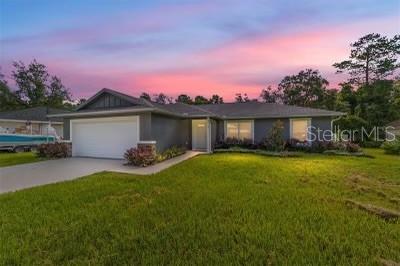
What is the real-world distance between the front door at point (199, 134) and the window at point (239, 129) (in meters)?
2.17

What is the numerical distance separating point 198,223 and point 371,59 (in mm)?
33965

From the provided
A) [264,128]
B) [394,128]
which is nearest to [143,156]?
[264,128]

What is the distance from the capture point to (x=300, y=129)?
16516mm

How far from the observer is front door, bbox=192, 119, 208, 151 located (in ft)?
56.8

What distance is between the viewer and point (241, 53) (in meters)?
14.1

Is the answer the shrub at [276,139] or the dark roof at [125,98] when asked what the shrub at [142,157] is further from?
the shrub at [276,139]

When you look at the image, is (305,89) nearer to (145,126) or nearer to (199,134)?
(199,134)

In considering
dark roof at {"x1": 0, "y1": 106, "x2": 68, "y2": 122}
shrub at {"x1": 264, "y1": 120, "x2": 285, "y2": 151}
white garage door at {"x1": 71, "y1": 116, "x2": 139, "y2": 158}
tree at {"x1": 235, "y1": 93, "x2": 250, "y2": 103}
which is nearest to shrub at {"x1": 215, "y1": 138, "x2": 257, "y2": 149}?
shrub at {"x1": 264, "y1": 120, "x2": 285, "y2": 151}

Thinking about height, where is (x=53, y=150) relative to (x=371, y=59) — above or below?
below

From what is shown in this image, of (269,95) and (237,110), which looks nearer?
(237,110)

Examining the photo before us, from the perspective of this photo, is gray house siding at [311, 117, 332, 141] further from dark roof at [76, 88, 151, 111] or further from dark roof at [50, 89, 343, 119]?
dark roof at [76, 88, 151, 111]

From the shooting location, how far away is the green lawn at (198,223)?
311 cm

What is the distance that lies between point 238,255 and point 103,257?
179 centimetres

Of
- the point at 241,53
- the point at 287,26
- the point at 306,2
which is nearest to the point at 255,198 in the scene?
the point at 306,2
